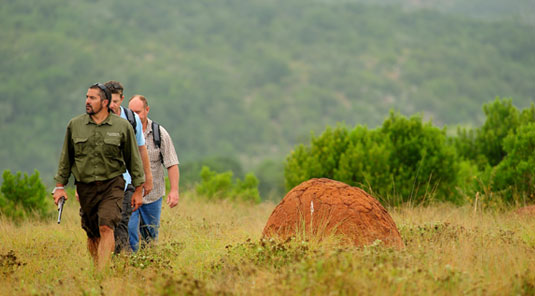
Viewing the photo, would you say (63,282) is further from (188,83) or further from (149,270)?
(188,83)

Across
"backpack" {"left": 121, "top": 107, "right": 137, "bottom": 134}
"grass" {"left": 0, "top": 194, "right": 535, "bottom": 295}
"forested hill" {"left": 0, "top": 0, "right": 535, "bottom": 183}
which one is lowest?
"grass" {"left": 0, "top": 194, "right": 535, "bottom": 295}

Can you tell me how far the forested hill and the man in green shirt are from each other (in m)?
73.2

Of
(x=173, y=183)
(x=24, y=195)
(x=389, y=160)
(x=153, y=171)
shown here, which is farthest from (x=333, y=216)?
(x=24, y=195)

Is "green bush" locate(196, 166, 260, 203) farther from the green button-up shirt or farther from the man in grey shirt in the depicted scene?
the green button-up shirt

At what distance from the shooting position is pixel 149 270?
5547 mm

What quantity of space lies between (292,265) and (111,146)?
1.98 metres

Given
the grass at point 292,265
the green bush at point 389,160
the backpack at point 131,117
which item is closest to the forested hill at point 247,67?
the green bush at point 389,160

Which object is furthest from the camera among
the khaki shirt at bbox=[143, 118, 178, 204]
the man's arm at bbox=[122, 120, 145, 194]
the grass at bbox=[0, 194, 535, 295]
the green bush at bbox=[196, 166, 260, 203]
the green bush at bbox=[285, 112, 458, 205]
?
the green bush at bbox=[196, 166, 260, 203]

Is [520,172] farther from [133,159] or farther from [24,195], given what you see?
[24,195]

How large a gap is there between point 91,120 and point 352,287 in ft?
9.22

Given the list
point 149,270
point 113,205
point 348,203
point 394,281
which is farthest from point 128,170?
point 394,281

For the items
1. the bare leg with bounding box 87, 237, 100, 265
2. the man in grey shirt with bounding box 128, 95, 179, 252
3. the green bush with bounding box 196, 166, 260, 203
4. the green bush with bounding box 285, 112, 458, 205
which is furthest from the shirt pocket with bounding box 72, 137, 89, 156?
the green bush with bounding box 196, 166, 260, 203

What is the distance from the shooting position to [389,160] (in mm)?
12625

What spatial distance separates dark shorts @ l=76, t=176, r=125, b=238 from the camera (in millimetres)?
5297
